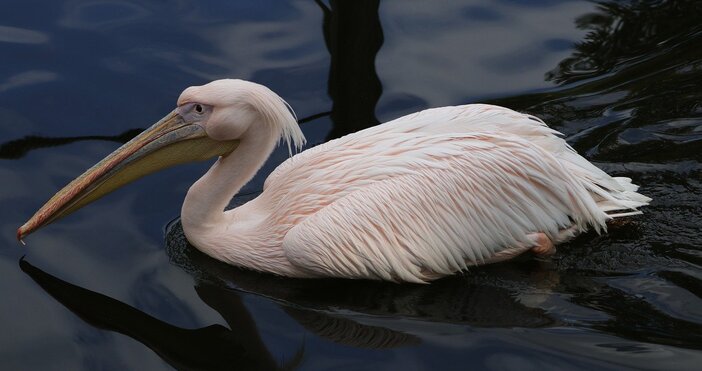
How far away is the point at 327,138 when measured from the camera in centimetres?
584

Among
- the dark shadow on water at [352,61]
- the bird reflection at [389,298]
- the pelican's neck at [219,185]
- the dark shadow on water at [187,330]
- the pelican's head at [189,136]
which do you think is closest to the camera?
the dark shadow on water at [187,330]

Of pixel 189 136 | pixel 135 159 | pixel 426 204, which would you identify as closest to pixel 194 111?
pixel 189 136

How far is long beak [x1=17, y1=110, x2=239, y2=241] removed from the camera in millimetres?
4715

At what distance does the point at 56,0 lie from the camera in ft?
Answer: 22.8

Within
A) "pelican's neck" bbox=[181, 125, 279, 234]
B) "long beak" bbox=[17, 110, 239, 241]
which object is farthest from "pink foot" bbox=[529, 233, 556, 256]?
"long beak" bbox=[17, 110, 239, 241]

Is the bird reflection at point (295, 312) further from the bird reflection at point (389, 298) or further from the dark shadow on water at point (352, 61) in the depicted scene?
the dark shadow on water at point (352, 61)

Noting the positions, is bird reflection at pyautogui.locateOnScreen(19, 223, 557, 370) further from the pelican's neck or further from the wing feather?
the pelican's neck

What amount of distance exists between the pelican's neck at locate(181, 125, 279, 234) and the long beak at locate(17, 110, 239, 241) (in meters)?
0.06

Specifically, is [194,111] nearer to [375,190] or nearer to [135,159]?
[135,159]

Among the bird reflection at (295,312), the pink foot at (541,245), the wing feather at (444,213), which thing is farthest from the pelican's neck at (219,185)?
the pink foot at (541,245)

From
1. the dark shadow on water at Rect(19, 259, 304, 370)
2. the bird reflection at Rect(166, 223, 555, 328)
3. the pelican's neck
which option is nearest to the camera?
the dark shadow on water at Rect(19, 259, 304, 370)

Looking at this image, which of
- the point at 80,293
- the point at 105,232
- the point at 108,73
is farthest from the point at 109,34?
the point at 80,293

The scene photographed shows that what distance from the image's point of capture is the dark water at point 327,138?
13.9ft

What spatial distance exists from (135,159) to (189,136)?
26 cm
